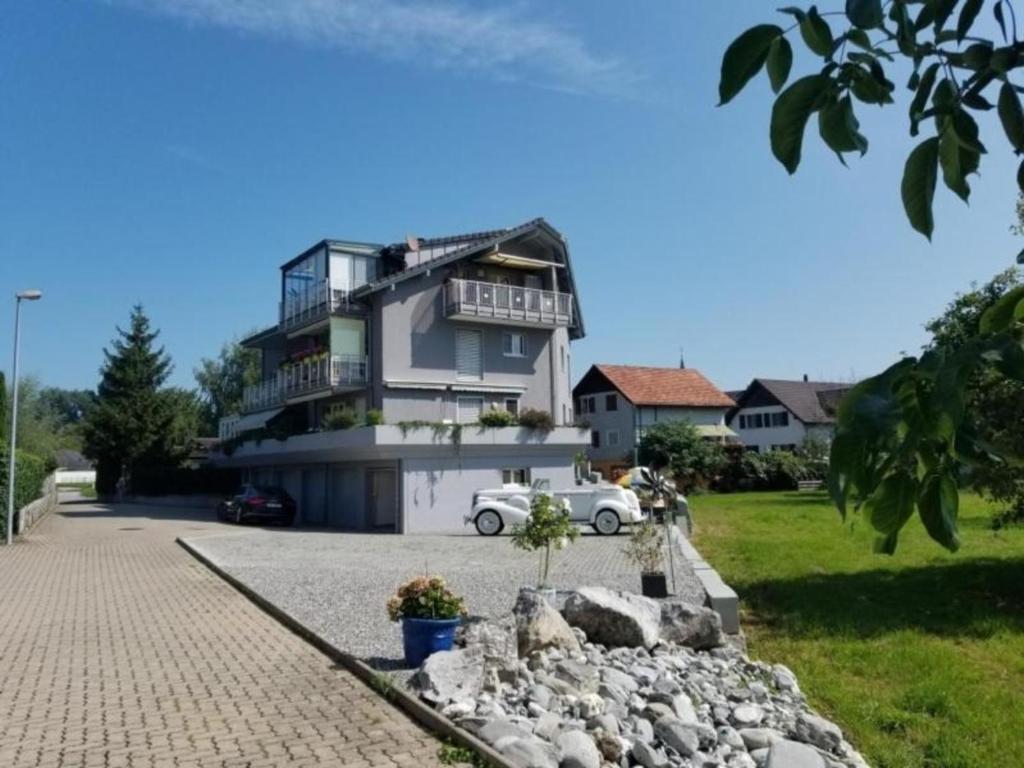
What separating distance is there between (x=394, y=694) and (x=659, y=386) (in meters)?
50.0

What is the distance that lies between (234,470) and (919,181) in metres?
49.6

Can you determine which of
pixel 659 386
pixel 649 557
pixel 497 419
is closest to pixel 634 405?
pixel 659 386

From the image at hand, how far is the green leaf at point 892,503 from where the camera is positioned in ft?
4.17

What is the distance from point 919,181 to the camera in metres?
1.39

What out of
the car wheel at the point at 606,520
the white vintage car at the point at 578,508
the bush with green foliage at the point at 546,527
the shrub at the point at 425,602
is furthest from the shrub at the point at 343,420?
the shrub at the point at 425,602

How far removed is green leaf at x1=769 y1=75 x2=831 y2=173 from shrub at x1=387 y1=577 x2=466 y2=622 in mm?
7664

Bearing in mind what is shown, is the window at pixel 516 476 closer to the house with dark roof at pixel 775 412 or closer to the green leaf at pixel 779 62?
the green leaf at pixel 779 62

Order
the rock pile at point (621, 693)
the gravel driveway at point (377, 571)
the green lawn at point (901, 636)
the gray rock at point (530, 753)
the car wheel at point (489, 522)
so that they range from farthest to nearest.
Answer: the car wheel at point (489, 522)
the gravel driveway at point (377, 571)
the green lawn at point (901, 636)
the rock pile at point (621, 693)
the gray rock at point (530, 753)

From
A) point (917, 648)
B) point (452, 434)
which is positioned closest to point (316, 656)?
point (917, 648)

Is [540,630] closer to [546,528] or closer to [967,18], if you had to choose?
[546,528]

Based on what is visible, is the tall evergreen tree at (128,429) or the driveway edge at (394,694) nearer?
the driveway edge at (394,694)

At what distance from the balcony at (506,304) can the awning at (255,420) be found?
12.7 m

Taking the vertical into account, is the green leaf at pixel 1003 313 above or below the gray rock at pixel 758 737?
above

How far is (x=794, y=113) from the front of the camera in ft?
4.44
